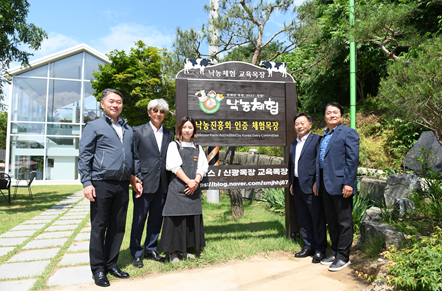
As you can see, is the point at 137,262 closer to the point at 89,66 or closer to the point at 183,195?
the point at 183,195

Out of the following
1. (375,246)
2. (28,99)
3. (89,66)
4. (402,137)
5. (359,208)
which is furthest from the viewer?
(89,66)

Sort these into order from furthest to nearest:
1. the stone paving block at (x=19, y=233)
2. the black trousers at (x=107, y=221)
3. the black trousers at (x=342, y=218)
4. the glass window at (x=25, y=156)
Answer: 1. the glass window at (x=25, y=156)
2. the stone paving block at (x=19, y=233)
3. the black trousers at (x=342, y=218)
4. the black trousers at (x=107, y=221)

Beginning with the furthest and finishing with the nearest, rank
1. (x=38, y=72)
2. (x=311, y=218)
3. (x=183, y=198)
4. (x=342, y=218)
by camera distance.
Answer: (x=38, y=72)
(x=311, y=218)
(x=183, y=198)
(x=342, y=218)

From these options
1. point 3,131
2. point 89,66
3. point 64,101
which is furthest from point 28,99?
point 3,131

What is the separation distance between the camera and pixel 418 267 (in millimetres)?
2277

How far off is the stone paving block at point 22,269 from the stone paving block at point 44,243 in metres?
0.69

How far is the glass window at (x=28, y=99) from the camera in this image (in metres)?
15.0

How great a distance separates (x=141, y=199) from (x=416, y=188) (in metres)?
3.58

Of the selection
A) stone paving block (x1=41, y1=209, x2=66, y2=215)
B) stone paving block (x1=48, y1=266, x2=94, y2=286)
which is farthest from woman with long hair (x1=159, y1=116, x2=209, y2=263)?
stone paving block (x1=41, y1=209, x2=66, y2=215)

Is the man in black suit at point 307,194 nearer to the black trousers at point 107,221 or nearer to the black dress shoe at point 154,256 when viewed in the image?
the black dress shoe at point 154,256

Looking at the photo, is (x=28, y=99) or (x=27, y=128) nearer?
(x=27, y=128)

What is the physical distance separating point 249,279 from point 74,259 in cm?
221

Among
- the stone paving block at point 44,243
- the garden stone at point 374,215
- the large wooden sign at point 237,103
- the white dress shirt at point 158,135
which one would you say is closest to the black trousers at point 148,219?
the white dress shirt at point 158,135

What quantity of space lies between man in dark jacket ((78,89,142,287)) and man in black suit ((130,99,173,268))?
28 centimetres
